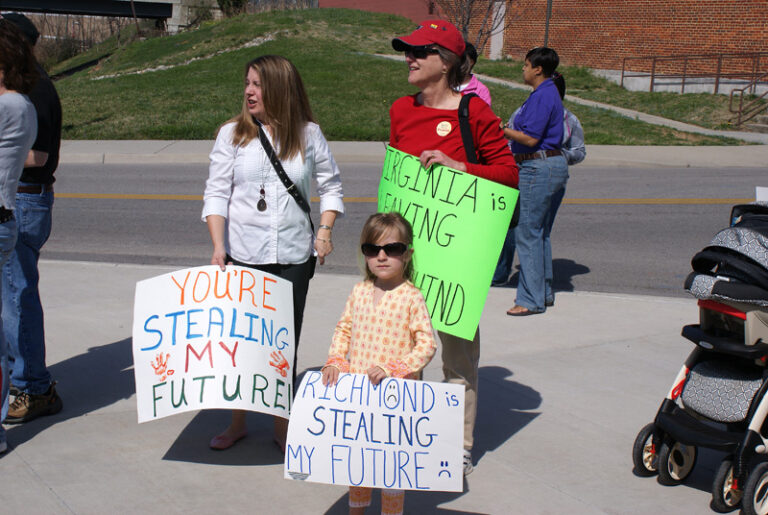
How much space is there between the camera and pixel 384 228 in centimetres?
345

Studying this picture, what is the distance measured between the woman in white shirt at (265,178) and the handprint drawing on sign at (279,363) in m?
0.44

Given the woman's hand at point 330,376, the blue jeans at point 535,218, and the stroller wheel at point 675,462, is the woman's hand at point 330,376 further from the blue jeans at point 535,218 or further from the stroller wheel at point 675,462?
the blue jeans at point 535,218

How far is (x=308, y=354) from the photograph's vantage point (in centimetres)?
559

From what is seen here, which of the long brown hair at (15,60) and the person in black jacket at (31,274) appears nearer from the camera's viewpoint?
the long brown hair at (15,60)

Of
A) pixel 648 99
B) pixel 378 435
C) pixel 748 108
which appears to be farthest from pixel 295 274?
pixel 648 99

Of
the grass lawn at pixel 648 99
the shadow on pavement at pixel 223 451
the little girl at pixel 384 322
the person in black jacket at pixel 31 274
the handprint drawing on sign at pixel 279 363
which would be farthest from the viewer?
the grass lawn at pixel 648 99

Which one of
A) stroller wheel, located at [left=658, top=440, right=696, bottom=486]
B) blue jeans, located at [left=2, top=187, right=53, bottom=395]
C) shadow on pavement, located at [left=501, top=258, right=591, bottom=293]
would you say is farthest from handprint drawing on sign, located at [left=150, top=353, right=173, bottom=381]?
shadow on pavement, located at [left=501, top=258, right=591, bottom=293]

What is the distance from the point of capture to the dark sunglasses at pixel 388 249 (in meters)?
3.42

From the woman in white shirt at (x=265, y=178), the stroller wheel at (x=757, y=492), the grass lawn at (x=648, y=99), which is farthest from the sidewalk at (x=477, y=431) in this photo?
the grass lawn at (x=648, y=99)

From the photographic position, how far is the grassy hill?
61.1 feet

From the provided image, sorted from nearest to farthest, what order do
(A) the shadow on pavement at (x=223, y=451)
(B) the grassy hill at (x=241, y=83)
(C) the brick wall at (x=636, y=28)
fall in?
(A) the shadow on pavement at (x=223, y=451) < (B) the grassy hill at (x=241, y=83) < (C) the brick wall at (x=636, y=28)

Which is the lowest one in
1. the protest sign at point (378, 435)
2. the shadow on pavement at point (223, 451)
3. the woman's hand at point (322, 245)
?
the shadow on pavement at point (223, 451)

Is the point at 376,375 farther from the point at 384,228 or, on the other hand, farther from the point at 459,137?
the point at 459,137

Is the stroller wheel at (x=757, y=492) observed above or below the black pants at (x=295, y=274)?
below
